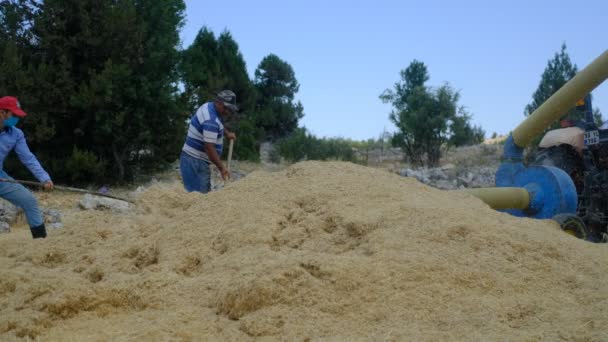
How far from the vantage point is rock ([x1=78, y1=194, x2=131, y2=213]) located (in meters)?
7.27

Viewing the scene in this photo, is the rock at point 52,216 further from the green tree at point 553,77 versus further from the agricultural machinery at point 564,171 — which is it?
the green tree at point 553,77

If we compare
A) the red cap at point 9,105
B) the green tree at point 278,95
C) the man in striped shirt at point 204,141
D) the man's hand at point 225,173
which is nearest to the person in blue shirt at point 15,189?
the red cap at point 9,105


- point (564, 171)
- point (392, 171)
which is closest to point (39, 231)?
point (564, 171)

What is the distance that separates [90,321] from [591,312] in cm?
218

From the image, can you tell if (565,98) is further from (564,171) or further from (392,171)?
(392,171)

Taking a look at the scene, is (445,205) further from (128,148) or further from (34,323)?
(128,148)

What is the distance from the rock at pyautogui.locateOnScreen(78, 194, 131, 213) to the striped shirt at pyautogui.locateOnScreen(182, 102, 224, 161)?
6.30 ft

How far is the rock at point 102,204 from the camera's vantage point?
23.8 ft

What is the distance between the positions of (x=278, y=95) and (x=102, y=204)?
577 inches

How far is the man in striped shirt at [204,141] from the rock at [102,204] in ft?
5.97

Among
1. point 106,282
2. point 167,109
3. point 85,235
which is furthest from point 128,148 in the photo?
point 106,282

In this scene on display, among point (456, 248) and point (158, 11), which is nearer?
point (456, 248)

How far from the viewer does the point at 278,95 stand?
858 inches

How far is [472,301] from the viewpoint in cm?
237
